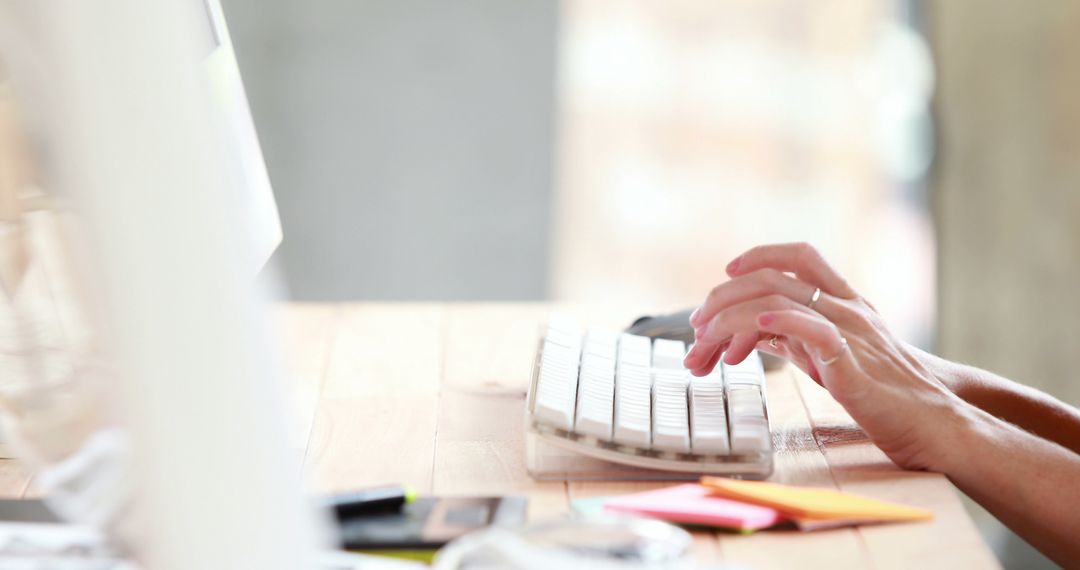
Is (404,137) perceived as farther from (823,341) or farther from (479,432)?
(823,341)

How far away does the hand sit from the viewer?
0.84m

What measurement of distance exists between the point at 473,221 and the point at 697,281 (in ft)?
2.19

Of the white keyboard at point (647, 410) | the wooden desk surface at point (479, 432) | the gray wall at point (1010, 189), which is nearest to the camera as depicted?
the wooden desk surface at point (479, 432)

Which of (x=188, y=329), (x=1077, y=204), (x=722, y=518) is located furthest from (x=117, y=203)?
(x=1077, y=204)

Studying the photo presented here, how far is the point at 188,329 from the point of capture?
47 centimetres

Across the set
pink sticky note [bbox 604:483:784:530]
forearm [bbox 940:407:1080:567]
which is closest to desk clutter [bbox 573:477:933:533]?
pink sticky note [bbox 604:483:784:530]

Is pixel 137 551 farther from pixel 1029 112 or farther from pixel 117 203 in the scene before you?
pixel 1029 112

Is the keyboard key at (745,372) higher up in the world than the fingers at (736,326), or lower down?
lower down

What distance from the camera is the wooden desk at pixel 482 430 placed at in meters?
0.72

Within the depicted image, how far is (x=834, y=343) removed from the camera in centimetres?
84

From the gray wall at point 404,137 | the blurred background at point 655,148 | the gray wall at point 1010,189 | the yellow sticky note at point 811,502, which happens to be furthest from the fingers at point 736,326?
the gray wall at point 404,137

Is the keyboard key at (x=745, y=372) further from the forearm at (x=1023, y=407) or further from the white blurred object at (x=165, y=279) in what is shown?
the white blurred object at (x=165, y=279)

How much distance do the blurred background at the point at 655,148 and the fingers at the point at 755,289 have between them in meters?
1.98

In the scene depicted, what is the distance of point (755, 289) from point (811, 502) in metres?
0.17
